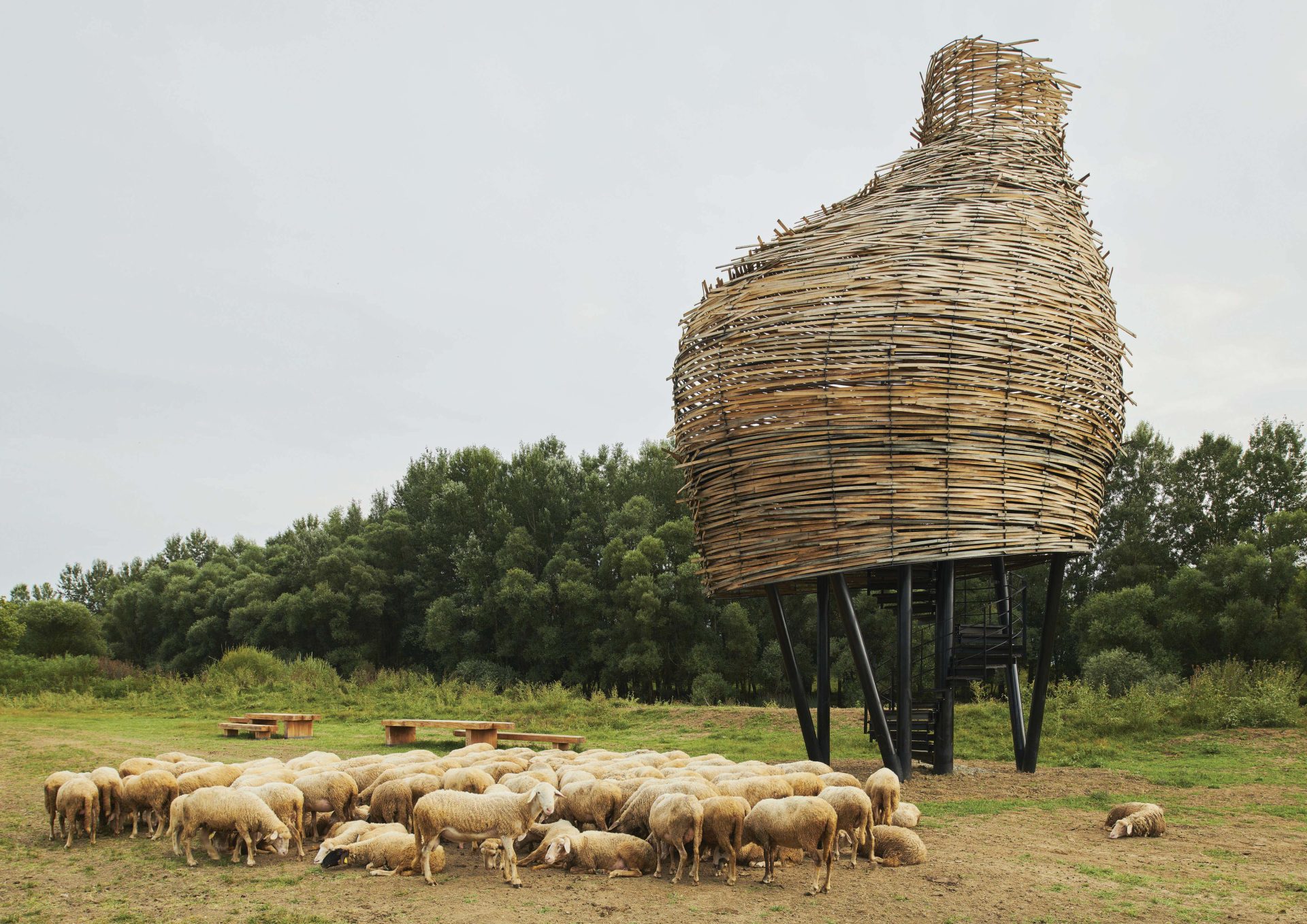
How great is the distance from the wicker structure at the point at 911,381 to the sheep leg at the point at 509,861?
6386 mm

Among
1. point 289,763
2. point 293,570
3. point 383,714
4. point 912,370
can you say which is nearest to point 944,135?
point 912,370

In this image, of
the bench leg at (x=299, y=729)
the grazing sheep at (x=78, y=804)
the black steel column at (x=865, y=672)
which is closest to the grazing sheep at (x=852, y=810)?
the black steel column at (x=865, y=672)

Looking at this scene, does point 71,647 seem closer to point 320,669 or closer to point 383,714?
point 320,669

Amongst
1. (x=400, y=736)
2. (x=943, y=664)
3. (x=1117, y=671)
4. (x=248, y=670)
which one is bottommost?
(x=400, y=736)

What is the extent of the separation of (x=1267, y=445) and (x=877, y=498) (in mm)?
33904

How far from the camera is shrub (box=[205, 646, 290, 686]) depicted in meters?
34.2

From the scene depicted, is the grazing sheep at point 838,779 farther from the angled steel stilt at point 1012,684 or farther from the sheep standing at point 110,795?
the sheep standing at point 110,795

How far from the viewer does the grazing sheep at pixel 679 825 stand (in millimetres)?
9086

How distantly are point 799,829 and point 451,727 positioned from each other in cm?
1375

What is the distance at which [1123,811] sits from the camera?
37.3ft

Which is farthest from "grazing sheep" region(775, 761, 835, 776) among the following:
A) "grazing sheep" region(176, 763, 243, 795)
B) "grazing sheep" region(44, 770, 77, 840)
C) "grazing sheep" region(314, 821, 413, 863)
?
"grazing sheep" region(44, 770, 77, 840)

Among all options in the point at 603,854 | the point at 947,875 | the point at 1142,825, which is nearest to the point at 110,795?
the point at 603,854

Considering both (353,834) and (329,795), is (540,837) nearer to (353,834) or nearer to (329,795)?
(353,834)

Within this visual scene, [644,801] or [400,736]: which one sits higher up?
[644,801]
